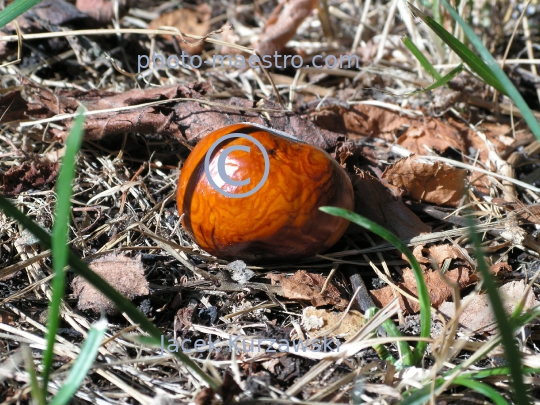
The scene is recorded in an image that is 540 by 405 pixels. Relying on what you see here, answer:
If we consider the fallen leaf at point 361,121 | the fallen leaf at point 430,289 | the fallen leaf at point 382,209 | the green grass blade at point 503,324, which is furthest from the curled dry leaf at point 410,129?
the green grass blade at point 503,324

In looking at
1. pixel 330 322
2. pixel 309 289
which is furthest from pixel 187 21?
pixel 330 322

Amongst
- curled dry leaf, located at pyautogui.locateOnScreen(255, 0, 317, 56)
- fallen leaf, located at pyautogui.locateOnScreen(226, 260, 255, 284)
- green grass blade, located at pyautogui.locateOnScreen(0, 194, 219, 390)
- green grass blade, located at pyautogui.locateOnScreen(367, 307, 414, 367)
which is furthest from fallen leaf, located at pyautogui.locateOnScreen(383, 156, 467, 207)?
green grass blade, located at pyautogui.locateOnScreen(0, 194, 219, 390)

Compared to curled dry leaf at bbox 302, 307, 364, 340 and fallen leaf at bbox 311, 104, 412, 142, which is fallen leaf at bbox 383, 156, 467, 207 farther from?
curled dry leaf at bbox 302, 307, 364, 340

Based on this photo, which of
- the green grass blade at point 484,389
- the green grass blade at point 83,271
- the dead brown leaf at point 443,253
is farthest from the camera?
the dead brown leaf at point 443,253

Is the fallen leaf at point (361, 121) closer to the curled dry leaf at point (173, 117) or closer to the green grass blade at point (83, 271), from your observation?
the curled dry leaf at point (173, 117)

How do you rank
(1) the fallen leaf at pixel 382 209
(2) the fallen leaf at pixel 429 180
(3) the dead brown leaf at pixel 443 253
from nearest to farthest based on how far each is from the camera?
(3) the dead brown leaf at pixel 443 253 → (1) the fallen leaf at pixel 382 209 → (2) the fallen leaf at pixel 429 180

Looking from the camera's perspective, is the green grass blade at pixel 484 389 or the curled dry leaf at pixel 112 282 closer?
the green grass blade at pixel 484 389

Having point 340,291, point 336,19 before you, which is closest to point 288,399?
point 340,291
